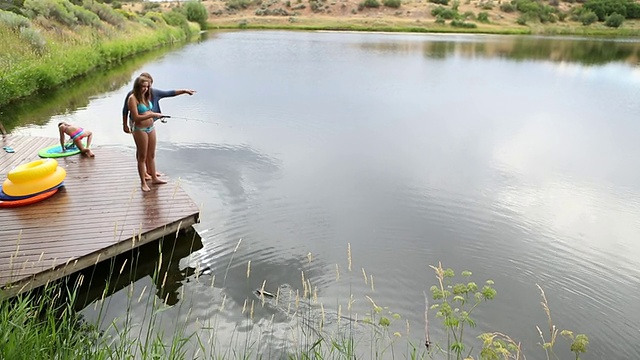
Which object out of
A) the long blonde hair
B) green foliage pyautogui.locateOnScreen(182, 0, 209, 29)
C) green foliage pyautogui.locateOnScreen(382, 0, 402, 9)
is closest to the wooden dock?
the long blonde hair

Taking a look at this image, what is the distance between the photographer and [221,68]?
20938 millimetres

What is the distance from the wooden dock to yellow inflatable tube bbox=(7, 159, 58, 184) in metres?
0.32

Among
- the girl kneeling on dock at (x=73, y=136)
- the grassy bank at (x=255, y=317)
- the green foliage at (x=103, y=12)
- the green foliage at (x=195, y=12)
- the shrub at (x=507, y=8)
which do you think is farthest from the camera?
the shrub at (x=507, y=8)

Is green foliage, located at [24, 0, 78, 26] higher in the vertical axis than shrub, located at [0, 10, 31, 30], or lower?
higher

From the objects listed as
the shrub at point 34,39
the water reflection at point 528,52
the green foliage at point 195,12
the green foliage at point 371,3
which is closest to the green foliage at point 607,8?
the water reflection at point 528,52

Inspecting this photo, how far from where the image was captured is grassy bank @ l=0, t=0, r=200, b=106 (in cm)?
1333

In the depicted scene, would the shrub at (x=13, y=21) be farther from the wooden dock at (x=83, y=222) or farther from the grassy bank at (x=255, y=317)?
the grassy bank at (x=255, y=317)

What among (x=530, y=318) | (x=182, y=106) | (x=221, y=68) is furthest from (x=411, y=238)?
(x=221, y=68)

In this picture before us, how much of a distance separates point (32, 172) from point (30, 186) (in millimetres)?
171

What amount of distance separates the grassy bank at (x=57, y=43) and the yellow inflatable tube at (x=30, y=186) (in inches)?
300

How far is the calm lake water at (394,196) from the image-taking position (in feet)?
16.2

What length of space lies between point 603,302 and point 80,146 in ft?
24.5

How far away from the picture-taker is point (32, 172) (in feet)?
18.8

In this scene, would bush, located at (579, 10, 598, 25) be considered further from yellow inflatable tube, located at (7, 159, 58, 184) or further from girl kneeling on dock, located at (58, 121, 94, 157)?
yellow inflatable tube, located at (7, 159, 58, 184)
